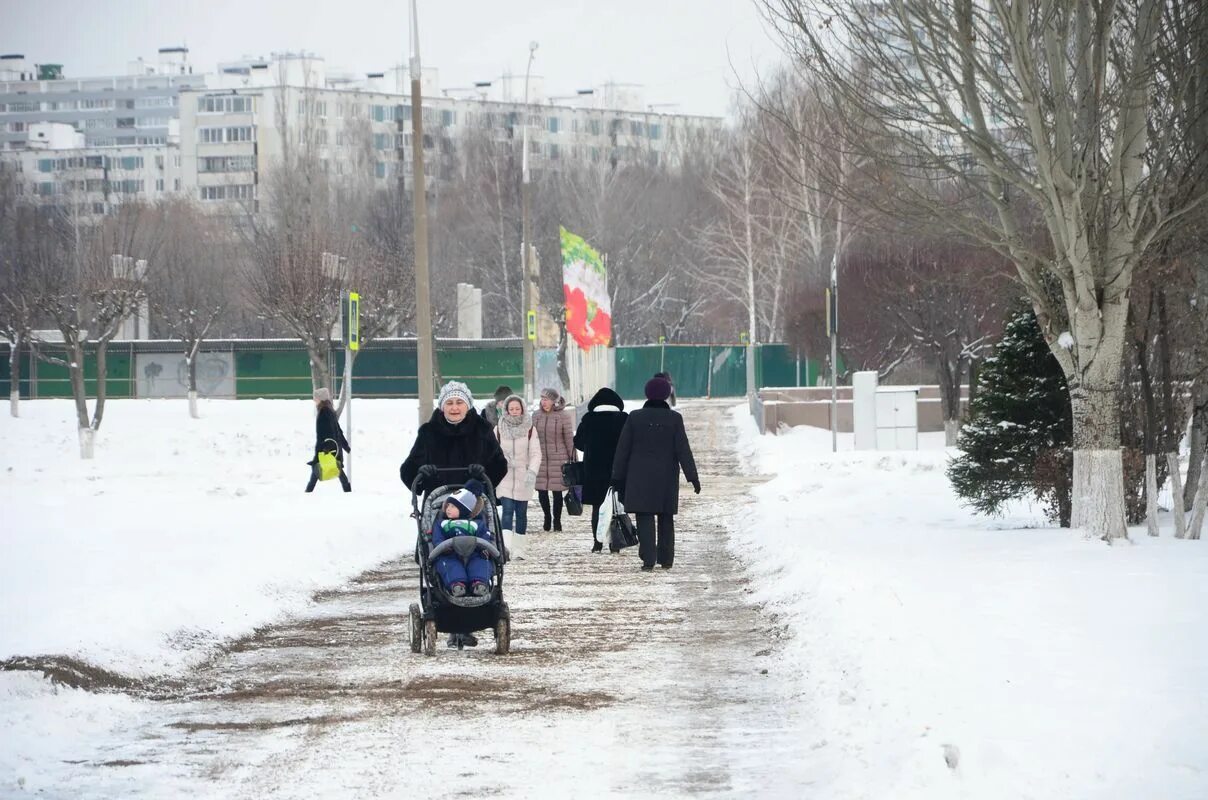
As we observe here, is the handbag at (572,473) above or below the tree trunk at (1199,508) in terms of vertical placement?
above

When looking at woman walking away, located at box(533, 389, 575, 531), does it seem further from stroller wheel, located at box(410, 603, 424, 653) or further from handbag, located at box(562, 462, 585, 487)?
stroller wheel, located at box(410, 603, 424, 653)

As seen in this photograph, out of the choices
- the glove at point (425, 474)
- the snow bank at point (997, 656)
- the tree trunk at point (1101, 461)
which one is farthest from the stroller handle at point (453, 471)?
the tree trunk at point (1101, 461)

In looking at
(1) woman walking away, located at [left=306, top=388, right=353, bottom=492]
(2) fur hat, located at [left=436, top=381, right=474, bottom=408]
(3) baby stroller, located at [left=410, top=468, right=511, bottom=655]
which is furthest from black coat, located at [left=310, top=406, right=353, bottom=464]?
(3) baby stroller, located at [left=410, top=468, right=511, bottom=655]

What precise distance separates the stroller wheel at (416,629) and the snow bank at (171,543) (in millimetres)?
1283

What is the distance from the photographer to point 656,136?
140000 millimetres

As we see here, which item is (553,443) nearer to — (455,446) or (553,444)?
(553,444)

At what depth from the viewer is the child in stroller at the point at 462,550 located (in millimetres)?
10078

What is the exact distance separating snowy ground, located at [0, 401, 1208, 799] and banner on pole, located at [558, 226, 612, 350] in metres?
15.9

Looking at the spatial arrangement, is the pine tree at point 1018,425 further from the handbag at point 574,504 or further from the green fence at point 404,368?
the green fence at point 404,368

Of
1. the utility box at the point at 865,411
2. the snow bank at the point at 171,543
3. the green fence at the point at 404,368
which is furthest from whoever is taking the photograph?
the green fence at the point at 404,368

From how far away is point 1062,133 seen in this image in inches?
543

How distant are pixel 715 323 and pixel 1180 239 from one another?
6993cm

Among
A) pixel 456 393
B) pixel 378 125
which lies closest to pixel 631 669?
pixel 456 393

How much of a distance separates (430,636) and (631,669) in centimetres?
130
